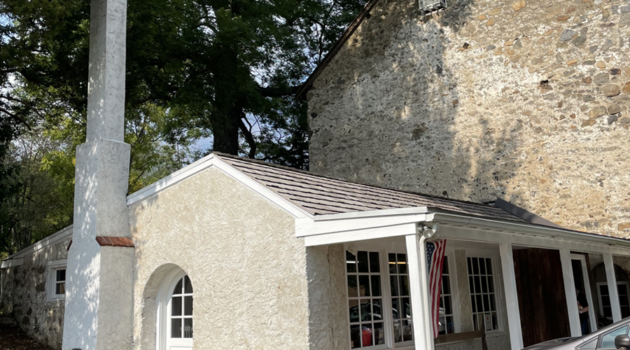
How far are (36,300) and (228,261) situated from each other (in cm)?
734

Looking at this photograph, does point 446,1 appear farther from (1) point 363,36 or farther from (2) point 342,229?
(2) point 342,229

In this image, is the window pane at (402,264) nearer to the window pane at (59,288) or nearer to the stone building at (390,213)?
the stone building at (390,213)

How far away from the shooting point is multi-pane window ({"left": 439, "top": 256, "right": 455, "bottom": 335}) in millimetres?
9914

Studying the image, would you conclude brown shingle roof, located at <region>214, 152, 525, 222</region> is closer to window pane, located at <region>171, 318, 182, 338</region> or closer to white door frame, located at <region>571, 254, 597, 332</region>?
window pane, located at <region>171, 318, 182, 338</region>

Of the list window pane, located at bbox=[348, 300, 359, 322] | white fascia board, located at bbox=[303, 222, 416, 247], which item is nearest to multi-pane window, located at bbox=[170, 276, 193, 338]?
window pane, located at bbox=[348, 300, 359, 322]

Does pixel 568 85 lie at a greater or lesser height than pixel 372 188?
greater

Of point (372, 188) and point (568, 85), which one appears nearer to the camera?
point (372, 188)

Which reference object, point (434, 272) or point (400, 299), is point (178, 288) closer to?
point (400, 299)

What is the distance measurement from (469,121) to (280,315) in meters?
8.43

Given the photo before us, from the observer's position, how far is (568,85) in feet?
41.5

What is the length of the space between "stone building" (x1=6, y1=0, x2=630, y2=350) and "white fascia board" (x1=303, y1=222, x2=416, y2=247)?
0.06ft

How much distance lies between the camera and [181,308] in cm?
897

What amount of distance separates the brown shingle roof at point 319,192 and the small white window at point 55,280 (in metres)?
6.31

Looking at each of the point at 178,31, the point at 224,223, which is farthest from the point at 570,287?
the point at 178,31
